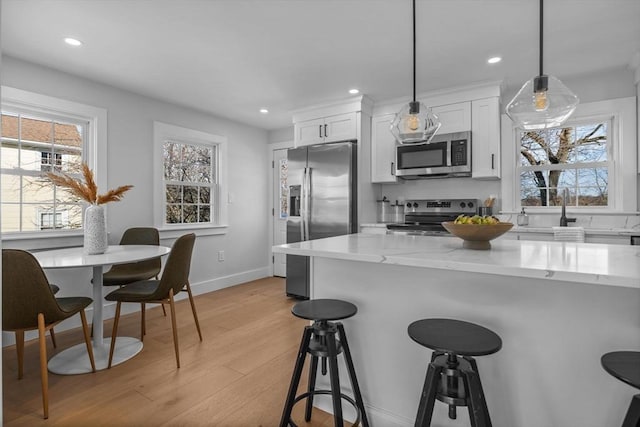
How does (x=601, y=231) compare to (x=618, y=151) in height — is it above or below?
below

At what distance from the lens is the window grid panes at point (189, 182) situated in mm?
4121

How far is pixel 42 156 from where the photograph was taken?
307 cm

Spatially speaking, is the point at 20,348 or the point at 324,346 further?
the point at 20,348

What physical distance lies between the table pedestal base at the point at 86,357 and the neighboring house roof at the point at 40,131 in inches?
72.2

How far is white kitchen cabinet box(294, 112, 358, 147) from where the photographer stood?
155 inches

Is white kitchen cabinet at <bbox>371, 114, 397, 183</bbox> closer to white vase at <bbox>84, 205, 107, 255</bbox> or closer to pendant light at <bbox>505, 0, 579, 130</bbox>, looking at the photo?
pendant light at <bbox>505, 0, 579, 130</bbox>

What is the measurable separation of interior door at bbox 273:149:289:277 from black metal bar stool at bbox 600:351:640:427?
14.5 ft

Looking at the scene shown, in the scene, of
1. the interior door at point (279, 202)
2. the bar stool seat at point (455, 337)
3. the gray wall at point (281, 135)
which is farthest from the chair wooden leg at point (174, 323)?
the gray wall at point (281, 135)

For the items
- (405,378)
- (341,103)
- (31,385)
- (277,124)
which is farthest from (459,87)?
(31,385)

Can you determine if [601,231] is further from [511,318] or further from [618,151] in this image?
[511,318]

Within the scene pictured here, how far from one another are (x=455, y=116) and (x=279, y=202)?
281 cm

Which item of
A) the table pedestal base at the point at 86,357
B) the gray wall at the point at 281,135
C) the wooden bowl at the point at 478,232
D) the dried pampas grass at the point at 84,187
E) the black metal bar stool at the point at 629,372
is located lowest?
the table pedestal base at the point at 86,357

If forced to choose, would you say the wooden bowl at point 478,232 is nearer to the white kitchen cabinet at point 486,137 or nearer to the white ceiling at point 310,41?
the white ceiling at point 310,41

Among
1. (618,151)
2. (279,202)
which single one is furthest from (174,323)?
(618,151)
